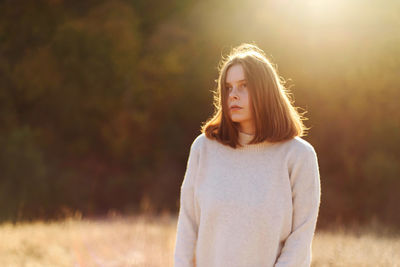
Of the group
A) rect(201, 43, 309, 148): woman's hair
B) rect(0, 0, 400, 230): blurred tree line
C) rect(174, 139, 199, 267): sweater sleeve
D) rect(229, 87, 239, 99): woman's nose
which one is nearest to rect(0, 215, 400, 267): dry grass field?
Result: rect(174, 139, 199, 267): sweater sleeve

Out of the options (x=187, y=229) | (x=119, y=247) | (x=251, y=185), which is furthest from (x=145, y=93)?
(x=251, y=185)

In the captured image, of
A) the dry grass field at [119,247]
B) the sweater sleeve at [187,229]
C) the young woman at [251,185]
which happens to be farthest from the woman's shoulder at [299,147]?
the dry grass field at [119,247]

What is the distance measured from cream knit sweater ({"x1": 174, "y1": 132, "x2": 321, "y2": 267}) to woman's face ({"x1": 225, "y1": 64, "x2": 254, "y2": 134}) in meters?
0.11

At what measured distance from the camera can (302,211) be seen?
1.76 meters

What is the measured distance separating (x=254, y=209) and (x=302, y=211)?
0.18 metres

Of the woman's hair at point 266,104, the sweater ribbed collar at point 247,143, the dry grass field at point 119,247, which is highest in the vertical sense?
the woman's hair at point 266,104

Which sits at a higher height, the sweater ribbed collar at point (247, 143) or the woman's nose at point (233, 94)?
the woman's nose at point (233, 94)

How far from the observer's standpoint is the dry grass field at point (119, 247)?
11.7 feet

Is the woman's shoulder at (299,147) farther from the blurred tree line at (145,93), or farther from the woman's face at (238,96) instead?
the blurred tree line at (145,93)

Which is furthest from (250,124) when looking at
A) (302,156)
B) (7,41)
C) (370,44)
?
(7,41)

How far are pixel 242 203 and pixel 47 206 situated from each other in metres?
11.2

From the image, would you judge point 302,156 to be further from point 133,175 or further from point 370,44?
point 133,175

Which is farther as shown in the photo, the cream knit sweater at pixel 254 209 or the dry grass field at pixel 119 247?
the dry grass field at pixel 119 247

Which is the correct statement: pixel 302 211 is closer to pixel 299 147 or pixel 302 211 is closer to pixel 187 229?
pixel 299 147
